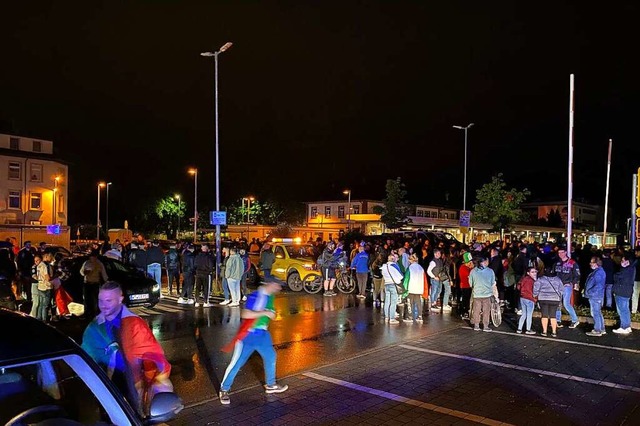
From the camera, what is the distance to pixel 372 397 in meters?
7.01

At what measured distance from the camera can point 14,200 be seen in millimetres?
51031

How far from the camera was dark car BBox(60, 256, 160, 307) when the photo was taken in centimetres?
1382

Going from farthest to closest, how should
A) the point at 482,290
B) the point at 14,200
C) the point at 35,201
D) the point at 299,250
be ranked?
the point at 35,201 < the point at 14,200 < the point at 299,250 < the point at 482,290

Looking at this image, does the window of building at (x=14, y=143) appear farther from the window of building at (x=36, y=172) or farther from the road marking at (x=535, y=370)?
the road marking at (x=535, y=370)

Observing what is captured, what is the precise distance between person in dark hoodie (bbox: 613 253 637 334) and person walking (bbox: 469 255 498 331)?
248cm

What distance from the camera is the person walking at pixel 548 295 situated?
10.8m

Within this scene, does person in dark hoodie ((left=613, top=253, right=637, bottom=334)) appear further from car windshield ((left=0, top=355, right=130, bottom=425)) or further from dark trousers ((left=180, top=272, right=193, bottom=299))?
car windshield ((left=0, top=355, right=130, bottom=425))

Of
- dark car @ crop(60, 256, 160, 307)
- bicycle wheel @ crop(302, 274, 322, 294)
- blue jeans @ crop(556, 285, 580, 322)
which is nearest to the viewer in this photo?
blue jeans @ crop(556, 285, 580, 322)

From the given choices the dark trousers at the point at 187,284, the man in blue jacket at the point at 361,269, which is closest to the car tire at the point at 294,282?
the man in blue jacket at the point at 361,269

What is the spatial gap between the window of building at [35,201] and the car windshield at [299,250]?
4145cm

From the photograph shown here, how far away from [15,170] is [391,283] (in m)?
49.6

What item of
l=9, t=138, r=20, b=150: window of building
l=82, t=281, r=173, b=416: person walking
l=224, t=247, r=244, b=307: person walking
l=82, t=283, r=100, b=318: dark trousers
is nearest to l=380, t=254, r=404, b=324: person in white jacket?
l=224, t=247, r=244, b=307: person walking

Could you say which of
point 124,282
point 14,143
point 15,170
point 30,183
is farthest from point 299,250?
point 14,143

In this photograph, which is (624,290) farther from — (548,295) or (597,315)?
(548,295)
